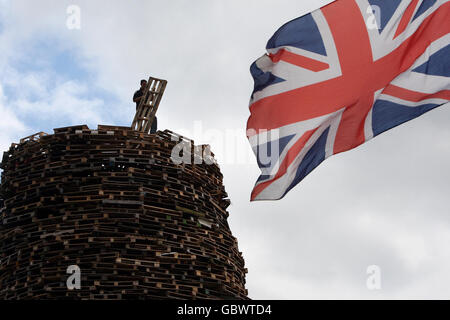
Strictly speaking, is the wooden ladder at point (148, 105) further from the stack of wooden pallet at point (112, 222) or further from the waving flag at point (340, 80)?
the waving flag at point (340, 80)

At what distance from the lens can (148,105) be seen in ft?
116

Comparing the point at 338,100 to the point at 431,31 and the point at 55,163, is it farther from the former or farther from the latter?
the point at 55,163

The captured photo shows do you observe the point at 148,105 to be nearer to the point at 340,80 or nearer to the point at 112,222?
the point at 112,222

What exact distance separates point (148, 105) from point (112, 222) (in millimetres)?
6597

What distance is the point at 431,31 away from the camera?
20.2 m

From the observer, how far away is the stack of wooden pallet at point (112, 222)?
29.6 meters

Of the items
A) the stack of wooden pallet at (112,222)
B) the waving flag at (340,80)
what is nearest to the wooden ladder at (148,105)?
the stack of wooden pallet at (112,222)

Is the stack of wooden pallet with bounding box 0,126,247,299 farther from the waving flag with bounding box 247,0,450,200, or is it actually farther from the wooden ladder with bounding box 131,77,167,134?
the waving flag with bounding box 247,0,450,200

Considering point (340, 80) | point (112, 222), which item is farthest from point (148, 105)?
point (340, 80)

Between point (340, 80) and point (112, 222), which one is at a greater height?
point (340, 80)

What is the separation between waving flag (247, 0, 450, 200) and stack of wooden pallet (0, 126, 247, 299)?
1048 cm

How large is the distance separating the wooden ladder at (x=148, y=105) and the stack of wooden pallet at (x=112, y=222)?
1.65m

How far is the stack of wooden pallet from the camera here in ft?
97.0

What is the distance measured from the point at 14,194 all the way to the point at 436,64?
1876 centimetres
